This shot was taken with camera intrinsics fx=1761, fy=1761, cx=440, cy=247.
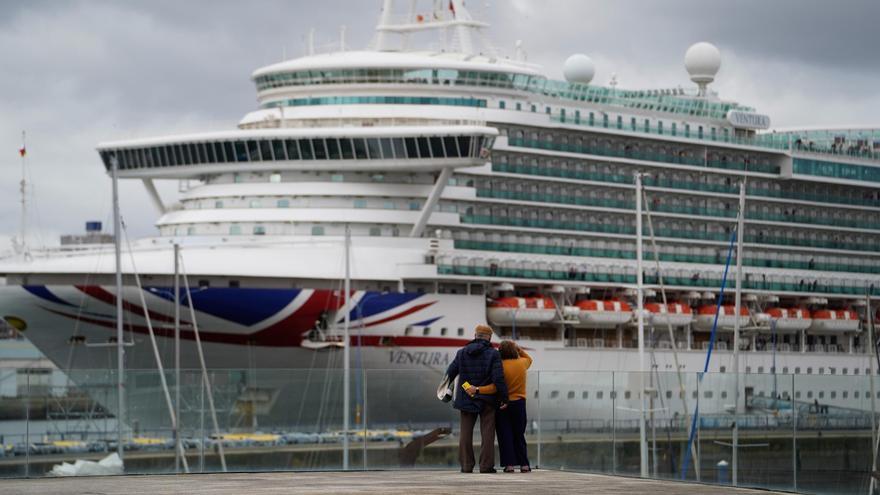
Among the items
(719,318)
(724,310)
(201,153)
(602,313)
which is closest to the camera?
(201,153)

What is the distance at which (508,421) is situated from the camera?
17.2m

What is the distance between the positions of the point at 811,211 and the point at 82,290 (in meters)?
27.4

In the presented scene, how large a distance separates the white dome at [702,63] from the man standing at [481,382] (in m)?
42.7

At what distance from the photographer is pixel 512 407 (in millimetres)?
17188

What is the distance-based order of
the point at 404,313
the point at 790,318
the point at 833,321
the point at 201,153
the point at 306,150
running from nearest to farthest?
the point at 404,313, the point at 306,150, the point at 201,153, the point at 790,318, the point at 833,321

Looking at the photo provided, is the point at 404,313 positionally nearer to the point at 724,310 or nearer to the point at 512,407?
the point at 724,310

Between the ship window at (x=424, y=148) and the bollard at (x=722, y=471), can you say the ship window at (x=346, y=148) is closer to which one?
the ship window at (x=424, y=148)

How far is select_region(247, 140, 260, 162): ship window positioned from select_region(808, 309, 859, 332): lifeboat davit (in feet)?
69.9

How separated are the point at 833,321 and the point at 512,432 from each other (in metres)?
41.1

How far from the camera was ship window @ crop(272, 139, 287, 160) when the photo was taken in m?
43.6

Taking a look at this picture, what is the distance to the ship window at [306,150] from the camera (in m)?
43.3

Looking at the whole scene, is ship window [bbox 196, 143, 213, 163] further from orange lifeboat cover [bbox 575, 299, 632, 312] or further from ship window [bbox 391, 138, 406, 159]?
orange lifeboat cover [bbox 575, 299, 632, 312]

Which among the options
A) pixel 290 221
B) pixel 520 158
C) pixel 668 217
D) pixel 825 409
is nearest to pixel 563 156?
pixel 520 158

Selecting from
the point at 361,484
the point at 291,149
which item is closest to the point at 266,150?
the point at 291,149
